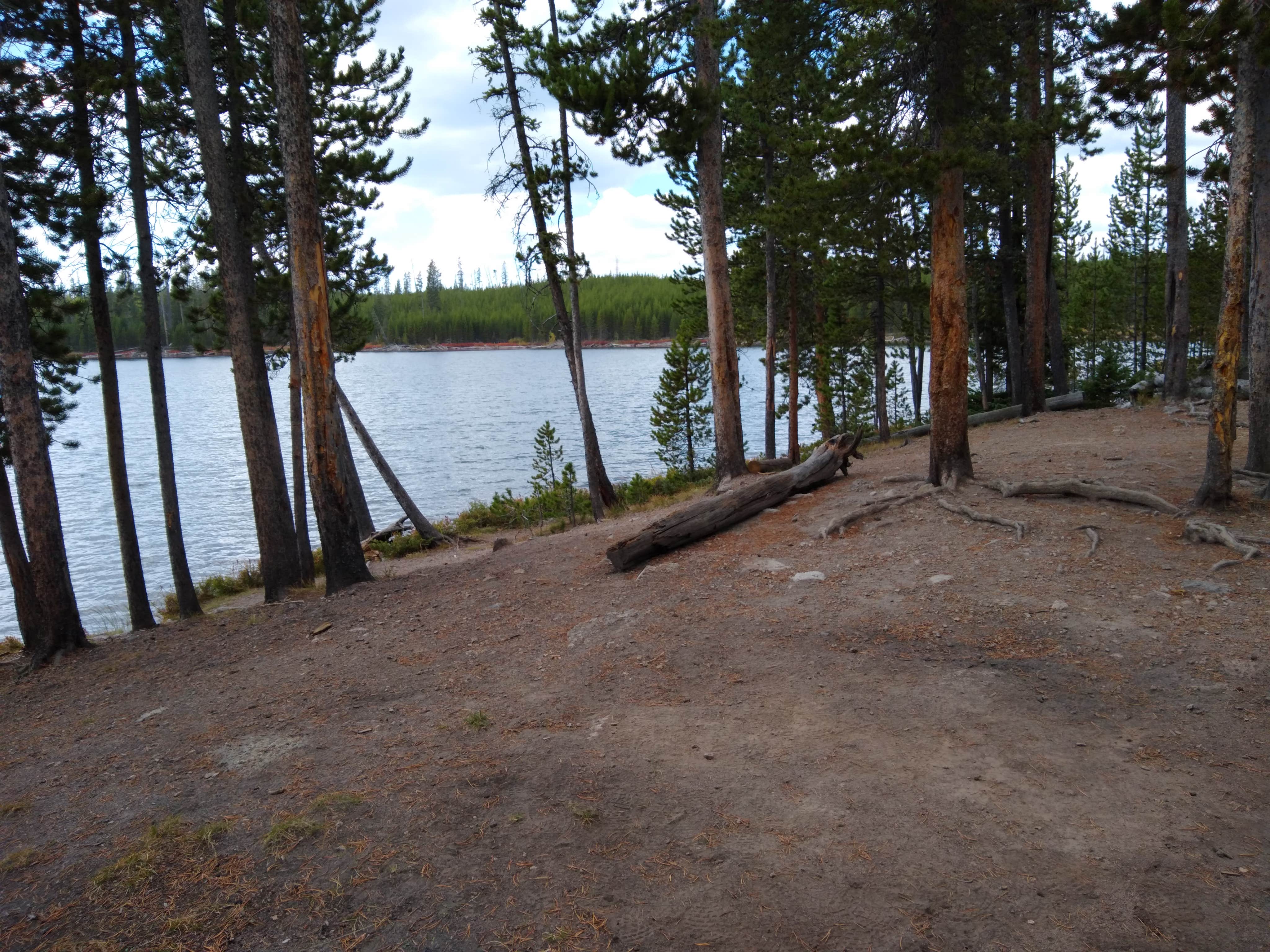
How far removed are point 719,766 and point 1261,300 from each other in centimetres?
765

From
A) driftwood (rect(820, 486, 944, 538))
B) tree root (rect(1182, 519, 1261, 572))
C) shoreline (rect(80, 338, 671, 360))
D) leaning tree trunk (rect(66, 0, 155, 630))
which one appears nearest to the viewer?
tree root (rect(1182, 519, 1261, 572))

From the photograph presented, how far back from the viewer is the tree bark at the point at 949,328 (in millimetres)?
8766

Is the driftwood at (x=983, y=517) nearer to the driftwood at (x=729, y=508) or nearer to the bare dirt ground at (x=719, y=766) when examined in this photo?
the bare dirt ground at (x=719, y=766)

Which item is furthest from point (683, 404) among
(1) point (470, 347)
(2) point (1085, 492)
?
(1) point (470, 347)

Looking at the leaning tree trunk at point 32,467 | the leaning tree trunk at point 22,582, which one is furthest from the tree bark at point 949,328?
the leaning tree trunk at point 22,582

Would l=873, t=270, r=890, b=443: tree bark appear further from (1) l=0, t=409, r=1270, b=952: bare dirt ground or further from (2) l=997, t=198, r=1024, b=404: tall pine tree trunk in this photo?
(1) l=0, t=409, r=1270, b=952: bare dirt ground

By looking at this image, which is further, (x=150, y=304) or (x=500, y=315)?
(x=500, y=315)

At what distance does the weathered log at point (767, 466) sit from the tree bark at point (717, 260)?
0.62m

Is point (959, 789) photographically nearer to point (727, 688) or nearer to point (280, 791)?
point (727, 688)

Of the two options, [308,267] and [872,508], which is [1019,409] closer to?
[872,508]

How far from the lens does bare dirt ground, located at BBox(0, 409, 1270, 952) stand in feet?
11.7

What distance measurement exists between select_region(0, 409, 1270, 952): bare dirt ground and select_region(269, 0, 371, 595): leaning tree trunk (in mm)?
2248

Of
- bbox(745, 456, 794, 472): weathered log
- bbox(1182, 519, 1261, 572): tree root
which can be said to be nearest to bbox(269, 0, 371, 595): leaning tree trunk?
bbox(745, 456, 794, 472): weathered log

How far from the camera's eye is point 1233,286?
287 inches
